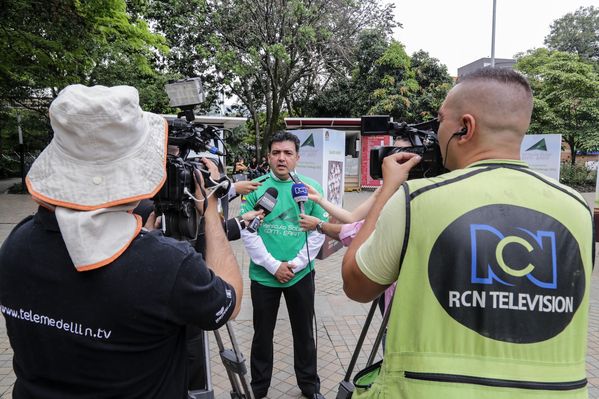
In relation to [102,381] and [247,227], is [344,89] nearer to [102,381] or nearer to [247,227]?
[247,227]

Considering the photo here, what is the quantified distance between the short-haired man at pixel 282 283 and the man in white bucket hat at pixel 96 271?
1.89m

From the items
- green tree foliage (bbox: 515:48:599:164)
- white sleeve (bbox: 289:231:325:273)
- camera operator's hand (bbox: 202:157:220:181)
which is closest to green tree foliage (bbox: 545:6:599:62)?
green tree foliage (bbox: 515:48:599:164)

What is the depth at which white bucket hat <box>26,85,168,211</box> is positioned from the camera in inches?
44.6

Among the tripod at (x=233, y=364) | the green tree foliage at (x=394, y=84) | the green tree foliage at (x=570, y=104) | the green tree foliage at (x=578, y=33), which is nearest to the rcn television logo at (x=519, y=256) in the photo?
the tripod at (x=233, y=364)

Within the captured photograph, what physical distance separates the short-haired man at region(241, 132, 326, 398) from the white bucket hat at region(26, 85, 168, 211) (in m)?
1.96

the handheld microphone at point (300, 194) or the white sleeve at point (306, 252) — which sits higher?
the handheld microphone at point (300, 194)

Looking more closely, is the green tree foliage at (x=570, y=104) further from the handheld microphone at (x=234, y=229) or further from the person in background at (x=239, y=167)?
the handheld microphone at (x=234, y=229)

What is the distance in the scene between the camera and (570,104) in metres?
19.2

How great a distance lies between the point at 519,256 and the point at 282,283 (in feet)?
7.00

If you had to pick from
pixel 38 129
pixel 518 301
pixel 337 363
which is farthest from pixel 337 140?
pixel 38 129

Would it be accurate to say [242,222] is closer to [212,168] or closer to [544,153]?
[212,168]

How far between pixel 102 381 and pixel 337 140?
635 centimetres

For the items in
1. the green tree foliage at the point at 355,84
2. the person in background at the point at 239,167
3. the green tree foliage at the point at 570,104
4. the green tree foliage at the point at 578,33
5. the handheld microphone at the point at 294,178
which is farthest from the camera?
the green tree foliage at the point at 578,33

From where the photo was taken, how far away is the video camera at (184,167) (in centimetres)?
166
